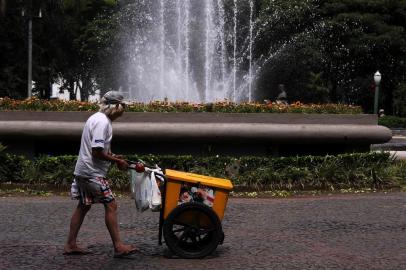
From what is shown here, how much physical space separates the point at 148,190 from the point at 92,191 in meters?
0.55

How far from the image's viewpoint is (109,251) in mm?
7254

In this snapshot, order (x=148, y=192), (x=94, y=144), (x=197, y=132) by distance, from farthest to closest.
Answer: (x=197, y=132) < (x=148, y=192) < (x=94, y=144)

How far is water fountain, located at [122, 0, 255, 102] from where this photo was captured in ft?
94.4

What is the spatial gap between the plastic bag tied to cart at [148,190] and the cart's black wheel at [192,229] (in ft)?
0.66

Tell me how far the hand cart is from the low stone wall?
5.24 metres

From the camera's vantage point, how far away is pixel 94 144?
22.0 feet

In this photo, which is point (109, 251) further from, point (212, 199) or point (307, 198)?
point (307, 198)

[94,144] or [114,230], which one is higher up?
[94,144]

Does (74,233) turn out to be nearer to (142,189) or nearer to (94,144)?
(142,189)

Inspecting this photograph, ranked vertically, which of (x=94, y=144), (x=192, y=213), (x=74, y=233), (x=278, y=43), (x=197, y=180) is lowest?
(x=74, y=233)

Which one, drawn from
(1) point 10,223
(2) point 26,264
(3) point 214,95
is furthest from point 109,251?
(3) point 214,95

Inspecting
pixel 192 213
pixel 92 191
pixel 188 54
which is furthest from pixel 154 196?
pixel 188 54

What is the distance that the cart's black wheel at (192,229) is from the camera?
6922 millimetres

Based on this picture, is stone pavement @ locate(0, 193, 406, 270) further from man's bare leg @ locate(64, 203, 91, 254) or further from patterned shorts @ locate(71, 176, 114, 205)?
patterned shorts @ locate(71, 176, 114, 205)
